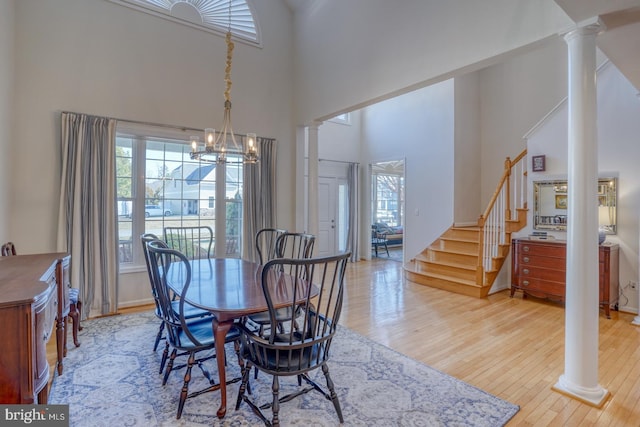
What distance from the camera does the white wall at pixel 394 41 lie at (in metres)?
2.49

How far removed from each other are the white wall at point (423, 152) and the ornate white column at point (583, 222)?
359cm

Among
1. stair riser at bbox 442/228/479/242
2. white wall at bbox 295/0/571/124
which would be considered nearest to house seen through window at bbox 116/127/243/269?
white wall at bbox 295/0/571/124

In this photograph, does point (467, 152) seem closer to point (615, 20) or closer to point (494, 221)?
point (494, 221)

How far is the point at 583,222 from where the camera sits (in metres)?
2.16

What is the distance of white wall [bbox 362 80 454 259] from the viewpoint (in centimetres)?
578

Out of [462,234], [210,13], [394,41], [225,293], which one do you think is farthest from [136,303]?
[462,234]

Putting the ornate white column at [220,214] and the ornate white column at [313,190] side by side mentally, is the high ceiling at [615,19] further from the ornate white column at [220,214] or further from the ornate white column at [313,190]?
the ornate white column at [220,214]

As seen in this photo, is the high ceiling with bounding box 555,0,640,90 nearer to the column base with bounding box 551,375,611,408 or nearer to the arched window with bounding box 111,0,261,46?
the column base with bounding box 551,375,611,408

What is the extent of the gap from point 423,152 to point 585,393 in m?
4.63

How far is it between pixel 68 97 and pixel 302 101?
2.88 m

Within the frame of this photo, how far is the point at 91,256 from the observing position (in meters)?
3.65

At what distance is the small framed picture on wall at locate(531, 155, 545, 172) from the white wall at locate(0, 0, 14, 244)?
6.21 meters

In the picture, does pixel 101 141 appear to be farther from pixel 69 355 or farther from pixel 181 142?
pixel 69 355

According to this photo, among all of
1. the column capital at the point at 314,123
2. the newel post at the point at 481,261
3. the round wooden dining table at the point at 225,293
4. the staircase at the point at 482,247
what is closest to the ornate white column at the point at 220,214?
the column capital at the point at 314,123
